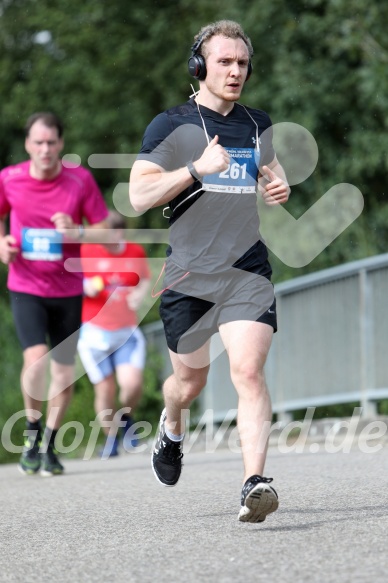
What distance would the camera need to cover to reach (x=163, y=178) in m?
6.07

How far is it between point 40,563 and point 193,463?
571cm

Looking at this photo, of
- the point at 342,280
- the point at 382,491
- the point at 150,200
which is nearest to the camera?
the point at 150,200

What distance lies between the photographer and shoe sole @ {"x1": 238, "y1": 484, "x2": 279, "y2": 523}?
5.53 metres

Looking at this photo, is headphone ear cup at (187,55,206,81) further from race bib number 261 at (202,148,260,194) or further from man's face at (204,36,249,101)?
race bib number 261 at (202,148,260,194)

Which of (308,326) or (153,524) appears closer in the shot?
(153,524)

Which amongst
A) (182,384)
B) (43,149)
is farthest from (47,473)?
(182,384)

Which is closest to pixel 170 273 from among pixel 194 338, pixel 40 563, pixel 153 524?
pixel 194 338

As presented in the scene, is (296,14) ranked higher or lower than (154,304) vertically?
higher

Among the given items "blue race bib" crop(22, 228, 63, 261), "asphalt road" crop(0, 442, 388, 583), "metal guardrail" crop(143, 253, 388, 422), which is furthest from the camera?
"metal guardrail" crop(143, 253, 388, 422)

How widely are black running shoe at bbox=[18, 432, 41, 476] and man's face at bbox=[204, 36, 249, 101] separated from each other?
4.14m

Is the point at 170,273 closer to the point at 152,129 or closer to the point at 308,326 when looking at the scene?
the point at 152,129

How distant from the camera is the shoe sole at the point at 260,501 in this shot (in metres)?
5.53

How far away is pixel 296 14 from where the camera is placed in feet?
69.8

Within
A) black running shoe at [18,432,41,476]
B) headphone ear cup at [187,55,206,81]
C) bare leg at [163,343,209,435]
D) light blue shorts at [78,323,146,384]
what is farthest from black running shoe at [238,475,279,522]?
light blue shorts at [78,323,146,384]
